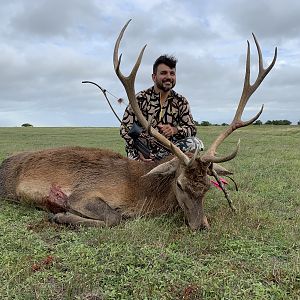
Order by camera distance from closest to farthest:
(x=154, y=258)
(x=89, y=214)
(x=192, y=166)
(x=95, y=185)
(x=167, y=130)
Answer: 1. (x=154, y=258)
2. (x=192, y=166)
3. (x=89, y=214)
4. (x=95, y=185)
5. (x=167, y=130)

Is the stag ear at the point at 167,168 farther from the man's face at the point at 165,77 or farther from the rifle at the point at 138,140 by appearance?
the man's face at the point at 165,77

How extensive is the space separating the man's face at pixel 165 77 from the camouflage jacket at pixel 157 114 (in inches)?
10.2

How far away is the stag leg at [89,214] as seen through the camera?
577 cm

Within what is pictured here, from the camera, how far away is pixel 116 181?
6.54m

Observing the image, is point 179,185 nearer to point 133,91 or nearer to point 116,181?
point 116,181

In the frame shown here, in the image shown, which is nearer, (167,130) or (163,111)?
(167,130)

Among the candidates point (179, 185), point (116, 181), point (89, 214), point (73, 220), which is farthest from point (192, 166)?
point (73, 220)

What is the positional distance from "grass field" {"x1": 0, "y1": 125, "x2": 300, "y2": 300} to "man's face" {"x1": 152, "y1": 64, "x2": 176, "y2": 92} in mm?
2418

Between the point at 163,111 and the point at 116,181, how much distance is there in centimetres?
200

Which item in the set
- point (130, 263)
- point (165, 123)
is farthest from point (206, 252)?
point (165, 123)

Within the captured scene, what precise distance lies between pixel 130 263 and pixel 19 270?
3.21 ft

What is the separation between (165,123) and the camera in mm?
8031

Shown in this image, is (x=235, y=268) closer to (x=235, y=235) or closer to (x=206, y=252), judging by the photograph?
(x=206, y=252)

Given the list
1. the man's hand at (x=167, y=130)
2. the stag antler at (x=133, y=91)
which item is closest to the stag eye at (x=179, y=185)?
the stag antler at (x=133, y=91)
